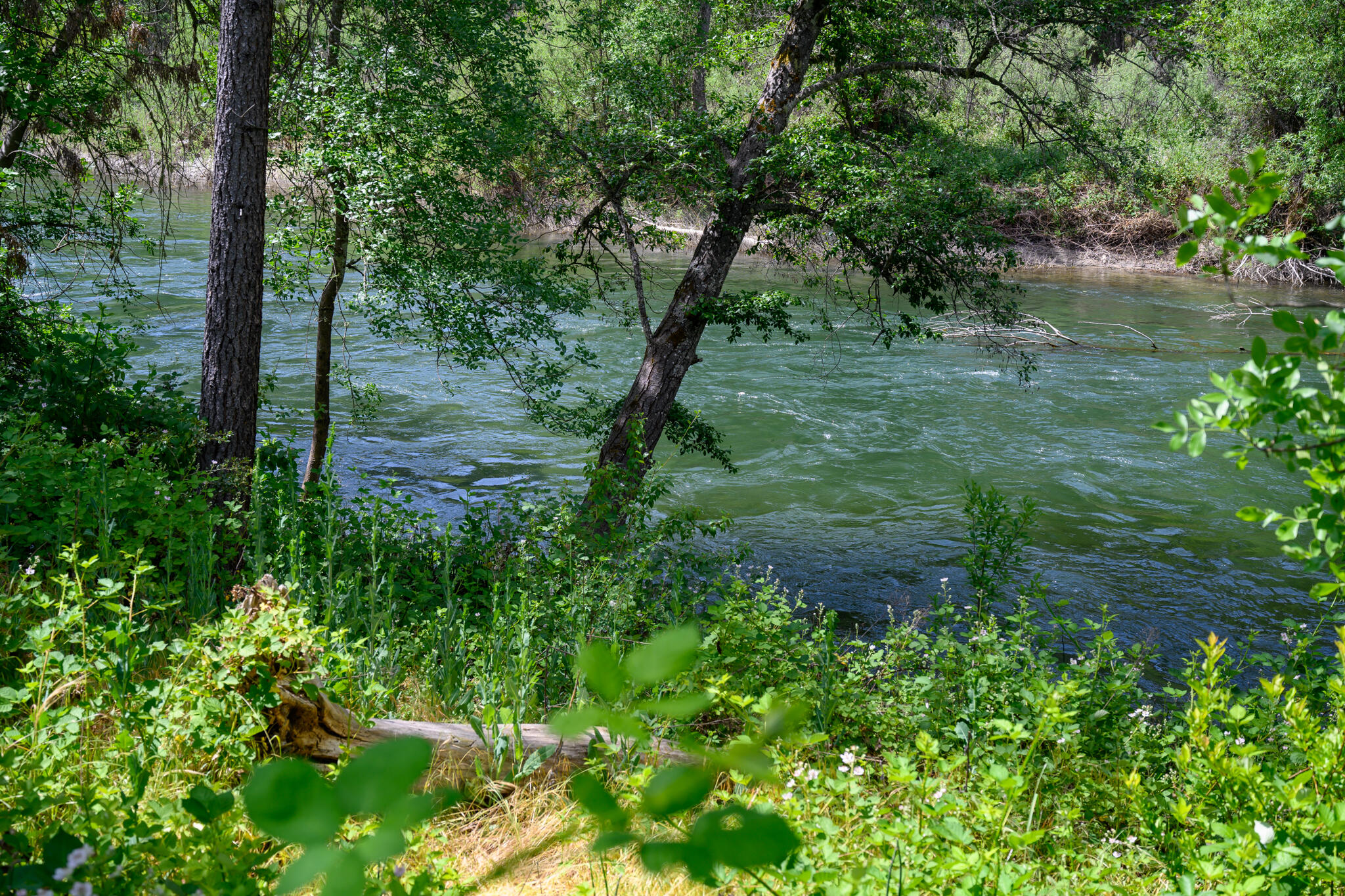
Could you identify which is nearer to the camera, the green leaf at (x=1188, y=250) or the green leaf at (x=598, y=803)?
the green leaf at (x=598, y=803)

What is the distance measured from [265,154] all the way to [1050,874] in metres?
5.76

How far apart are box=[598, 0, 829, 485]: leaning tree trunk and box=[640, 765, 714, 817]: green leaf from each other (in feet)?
22.2

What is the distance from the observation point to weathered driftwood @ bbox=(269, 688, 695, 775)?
289cm

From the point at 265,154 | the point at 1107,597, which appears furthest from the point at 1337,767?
the point at 265,154

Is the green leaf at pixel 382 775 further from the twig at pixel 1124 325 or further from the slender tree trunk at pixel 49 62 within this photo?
the twig at pixel 1124 325

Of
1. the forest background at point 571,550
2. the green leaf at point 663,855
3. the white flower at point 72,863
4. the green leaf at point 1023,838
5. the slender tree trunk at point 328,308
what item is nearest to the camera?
the green leaf at point 663,855

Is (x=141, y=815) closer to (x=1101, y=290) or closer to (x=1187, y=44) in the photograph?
(x=1187, y=44)

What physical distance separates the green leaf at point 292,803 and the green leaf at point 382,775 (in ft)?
0.09

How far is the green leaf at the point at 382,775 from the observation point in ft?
2.02

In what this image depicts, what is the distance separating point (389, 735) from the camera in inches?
115

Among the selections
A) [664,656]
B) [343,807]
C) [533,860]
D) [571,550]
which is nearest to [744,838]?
[664,656]

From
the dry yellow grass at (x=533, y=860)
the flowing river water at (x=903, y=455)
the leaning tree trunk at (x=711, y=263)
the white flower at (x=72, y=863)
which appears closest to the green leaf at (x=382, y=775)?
the white flower at (x=72, y=863)

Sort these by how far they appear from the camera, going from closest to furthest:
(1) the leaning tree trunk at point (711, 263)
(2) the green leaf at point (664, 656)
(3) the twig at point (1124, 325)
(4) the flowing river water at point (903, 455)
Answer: (2) the green leaf at point (664, 656) < (1) the leaning tree trunk at point (711, 263) < (4) the flowing river water at point (903, 455) < (3) the twig at point (1124, 325)

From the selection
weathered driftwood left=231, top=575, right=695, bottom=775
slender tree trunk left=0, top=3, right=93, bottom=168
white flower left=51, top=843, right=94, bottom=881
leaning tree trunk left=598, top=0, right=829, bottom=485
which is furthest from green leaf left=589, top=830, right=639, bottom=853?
slender tree trunk left=0, top=3, right=93, bottom=168
